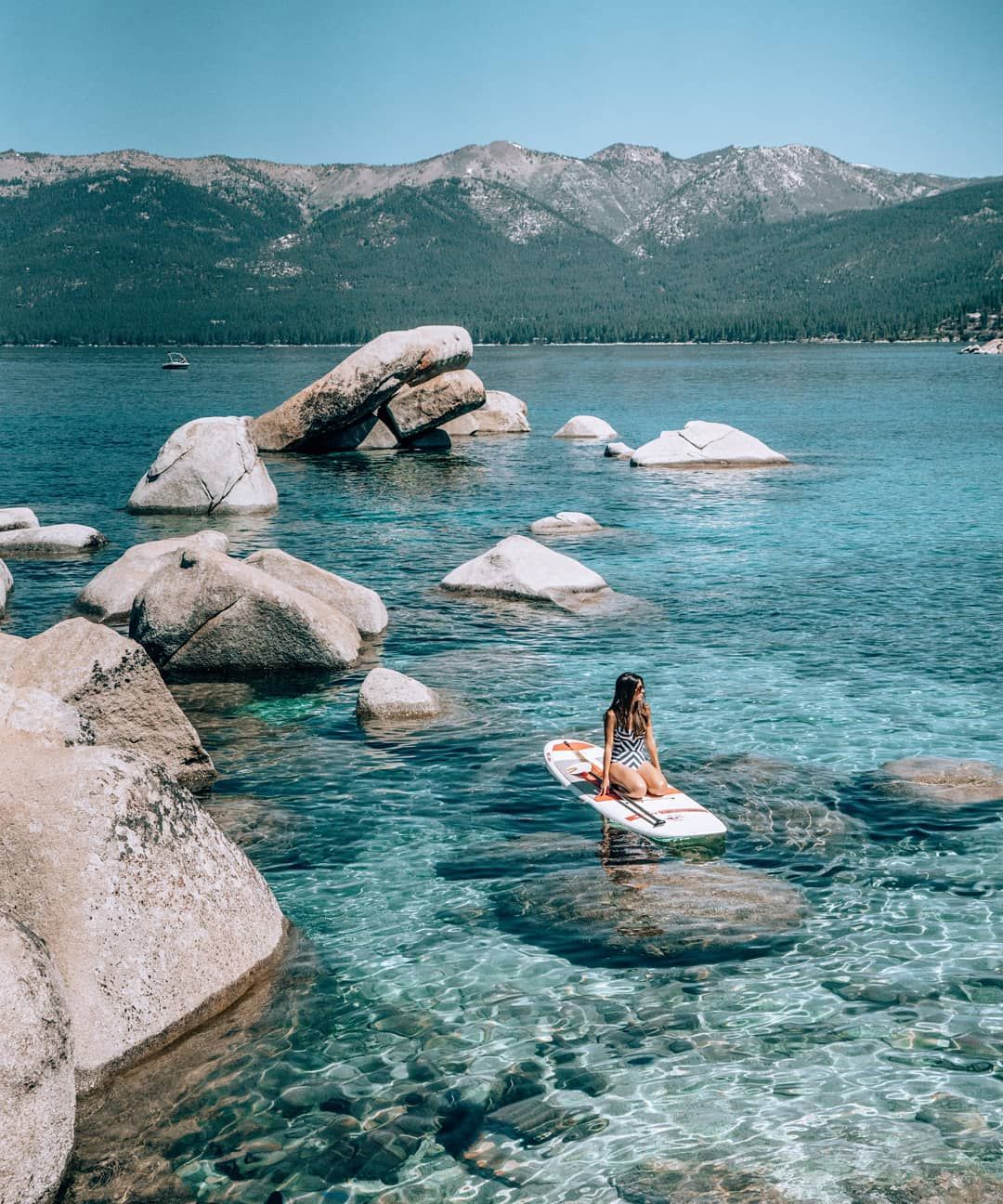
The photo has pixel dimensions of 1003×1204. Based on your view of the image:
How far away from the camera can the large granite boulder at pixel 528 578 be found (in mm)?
21797

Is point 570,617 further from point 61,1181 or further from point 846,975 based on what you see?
point 61,1181

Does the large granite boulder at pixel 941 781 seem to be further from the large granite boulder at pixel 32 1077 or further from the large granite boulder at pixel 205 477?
the large granite boulder at pixel 205 477

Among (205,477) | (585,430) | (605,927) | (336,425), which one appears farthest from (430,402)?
(605,927)

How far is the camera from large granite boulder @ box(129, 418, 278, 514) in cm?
3344

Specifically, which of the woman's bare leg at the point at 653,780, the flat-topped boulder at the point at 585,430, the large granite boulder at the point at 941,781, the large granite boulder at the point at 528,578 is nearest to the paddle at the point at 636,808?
the woman's bare leg at the point at 653,780

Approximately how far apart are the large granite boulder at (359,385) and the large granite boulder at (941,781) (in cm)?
3408

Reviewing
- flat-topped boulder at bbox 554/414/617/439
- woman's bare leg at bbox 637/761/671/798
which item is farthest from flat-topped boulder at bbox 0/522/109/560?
flat-topped boulder at bbox 554/414/617/439

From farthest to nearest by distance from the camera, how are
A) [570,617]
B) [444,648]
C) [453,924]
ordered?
[570,617], [444,648], [453,924]

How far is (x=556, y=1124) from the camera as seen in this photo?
23.7 feet

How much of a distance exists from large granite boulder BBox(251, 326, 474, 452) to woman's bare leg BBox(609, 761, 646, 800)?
34138mm

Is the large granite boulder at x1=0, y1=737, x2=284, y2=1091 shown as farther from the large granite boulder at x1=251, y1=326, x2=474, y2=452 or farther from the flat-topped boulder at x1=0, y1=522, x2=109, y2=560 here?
the large granite boulder at x1=251, y1=326, x2=474, y2=452

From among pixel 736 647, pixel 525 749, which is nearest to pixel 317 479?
pixel 736 647

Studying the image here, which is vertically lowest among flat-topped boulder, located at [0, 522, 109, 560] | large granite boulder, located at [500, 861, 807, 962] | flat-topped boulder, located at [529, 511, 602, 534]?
large granite boulder, located at [500, 861, 807, 962]

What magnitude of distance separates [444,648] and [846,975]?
34.8 ft
